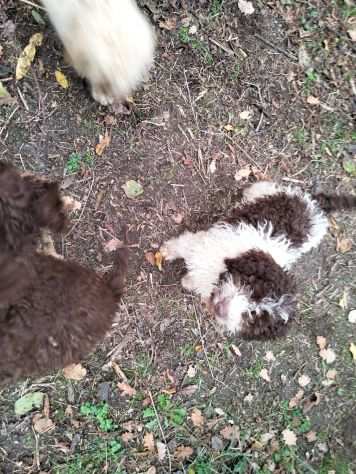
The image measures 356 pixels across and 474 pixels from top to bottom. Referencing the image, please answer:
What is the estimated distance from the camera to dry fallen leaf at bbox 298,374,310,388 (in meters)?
4.74

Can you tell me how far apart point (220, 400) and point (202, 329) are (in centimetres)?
66

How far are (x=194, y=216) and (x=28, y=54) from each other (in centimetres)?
184

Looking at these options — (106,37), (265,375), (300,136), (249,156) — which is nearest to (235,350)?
(265,375)

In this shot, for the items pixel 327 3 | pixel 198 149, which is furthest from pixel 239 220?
pixel 327 3

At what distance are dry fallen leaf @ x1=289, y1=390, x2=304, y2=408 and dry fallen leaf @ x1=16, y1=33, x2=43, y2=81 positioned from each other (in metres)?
3.63

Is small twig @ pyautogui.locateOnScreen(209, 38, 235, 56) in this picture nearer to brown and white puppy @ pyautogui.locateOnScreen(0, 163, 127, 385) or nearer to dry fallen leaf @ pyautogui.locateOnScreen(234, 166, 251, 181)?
dry fallen leaf @ pyautogui.locateOnScreen(234, 166, 251, 181)

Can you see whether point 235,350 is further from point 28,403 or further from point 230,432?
point 28,403

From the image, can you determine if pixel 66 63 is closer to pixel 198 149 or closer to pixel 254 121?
pixel 198 149

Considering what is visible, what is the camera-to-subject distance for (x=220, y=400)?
4.52 m

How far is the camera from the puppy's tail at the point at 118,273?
350 centimetres

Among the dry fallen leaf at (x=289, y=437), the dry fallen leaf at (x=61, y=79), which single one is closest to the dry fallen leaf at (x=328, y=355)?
the dry fallen leaf at (x=289, y=437)

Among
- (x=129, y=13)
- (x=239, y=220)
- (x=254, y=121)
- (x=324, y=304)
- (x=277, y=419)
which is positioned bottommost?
(x=277, y=419)

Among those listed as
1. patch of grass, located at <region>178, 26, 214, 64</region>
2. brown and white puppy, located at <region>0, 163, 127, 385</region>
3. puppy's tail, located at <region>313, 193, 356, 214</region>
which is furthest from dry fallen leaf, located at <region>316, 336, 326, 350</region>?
patch of grass, located at <region>178, 26, 214, 64</region>

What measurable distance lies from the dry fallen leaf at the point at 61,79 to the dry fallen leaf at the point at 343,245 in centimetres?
279
